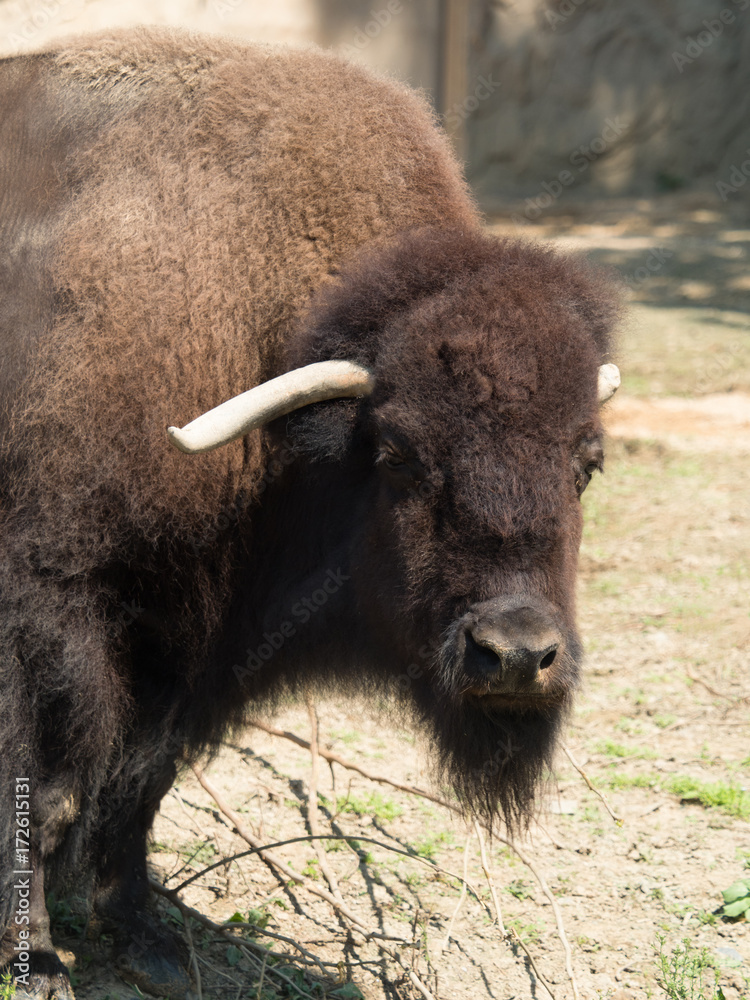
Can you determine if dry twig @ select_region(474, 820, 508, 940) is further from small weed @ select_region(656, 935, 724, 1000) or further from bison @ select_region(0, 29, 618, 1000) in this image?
small weed @ select_region(656, 935, 724, 1000)

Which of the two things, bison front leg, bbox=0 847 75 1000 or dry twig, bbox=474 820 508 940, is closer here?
bison front leg, bbox=0 847 75 1000

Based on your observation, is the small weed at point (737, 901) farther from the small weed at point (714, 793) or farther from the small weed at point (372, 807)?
the small weed at point (372, 807)

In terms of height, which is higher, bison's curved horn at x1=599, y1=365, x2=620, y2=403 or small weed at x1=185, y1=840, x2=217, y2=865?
bison's curved horn at x1=599, y1=365, x2=620, y2=403

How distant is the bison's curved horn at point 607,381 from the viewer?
301 cm

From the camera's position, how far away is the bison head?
2594 millimetres


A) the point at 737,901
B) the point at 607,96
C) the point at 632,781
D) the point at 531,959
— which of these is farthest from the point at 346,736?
the point at 607,96

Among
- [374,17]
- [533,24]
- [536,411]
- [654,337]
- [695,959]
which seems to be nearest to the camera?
[536,411]

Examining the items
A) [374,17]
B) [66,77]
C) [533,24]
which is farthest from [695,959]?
[533,24]

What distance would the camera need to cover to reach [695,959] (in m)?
3.33

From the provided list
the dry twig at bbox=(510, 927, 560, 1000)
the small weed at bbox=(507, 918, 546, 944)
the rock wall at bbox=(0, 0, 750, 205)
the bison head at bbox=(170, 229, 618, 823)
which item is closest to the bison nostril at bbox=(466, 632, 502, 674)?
the bison head at bbox=(170, 229, 618, 823)

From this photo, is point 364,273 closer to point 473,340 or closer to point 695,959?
point 473,340

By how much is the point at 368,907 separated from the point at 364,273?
237cm

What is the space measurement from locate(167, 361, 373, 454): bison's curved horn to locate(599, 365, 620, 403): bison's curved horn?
69 cm

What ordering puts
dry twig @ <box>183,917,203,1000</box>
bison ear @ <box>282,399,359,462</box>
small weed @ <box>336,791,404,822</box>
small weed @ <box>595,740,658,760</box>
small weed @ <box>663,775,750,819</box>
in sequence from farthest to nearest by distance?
small weed @ <box>595,740,658,760</box> < small weed @ <box>336,791,404,822</box> < small weed @ <box>663,775,750,819</box> < dry twig @ <box>183,917,203,1000</box> < bison ear @ <box>282,399,359,462</box>
